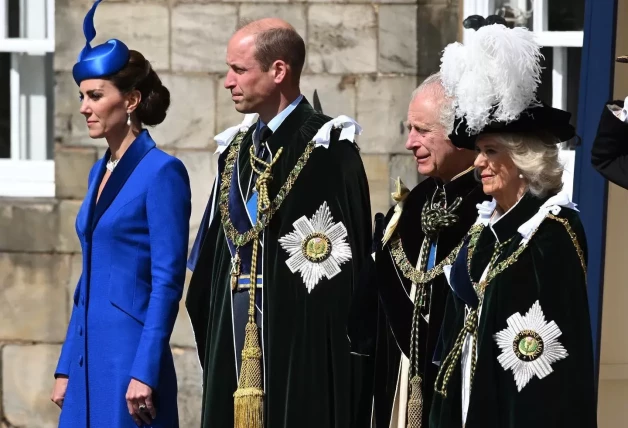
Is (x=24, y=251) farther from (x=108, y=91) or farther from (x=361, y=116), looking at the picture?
(x=108, y=91)

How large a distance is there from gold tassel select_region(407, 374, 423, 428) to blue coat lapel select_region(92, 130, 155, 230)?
1206mm

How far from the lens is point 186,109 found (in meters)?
7.01

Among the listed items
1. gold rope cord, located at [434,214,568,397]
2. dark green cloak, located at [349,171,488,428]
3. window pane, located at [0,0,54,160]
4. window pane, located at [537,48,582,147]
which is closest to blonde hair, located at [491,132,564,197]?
gold rope cord, located at [434,214,568,397]

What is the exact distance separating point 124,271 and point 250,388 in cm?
60

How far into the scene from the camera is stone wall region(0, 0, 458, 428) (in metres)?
6.88

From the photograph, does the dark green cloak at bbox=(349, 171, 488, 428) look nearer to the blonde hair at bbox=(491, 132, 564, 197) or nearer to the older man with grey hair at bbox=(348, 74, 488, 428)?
the older man with grey hair at bbox=(348, 74, 488, 428)

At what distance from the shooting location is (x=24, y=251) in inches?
284

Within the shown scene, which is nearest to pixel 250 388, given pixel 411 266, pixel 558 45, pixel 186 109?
pixel 411 266

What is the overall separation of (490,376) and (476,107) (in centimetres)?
77

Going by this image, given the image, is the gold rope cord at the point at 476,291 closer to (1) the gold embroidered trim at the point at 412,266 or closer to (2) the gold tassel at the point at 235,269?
(1) the gold embroidered trim at the point at 412,266

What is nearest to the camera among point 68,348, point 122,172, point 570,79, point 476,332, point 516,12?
point 476,332

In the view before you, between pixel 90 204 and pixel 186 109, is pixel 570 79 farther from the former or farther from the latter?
pixel 90 204

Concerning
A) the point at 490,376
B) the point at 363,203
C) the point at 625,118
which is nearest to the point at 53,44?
the point at 363,203

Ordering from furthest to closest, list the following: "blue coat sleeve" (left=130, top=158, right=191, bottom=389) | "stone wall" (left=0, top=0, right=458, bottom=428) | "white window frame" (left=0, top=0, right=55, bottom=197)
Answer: "white window frame" (left=0, top=0, right=55, bottom=197)
"stone wall" (left=0, top=0, right=458, bottom=428)
"blue coat sleeve" (left=130, top=158, right=191, bottom=389)
